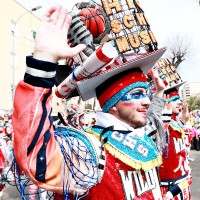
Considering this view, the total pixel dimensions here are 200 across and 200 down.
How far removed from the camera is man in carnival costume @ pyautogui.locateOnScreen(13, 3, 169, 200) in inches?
56.4

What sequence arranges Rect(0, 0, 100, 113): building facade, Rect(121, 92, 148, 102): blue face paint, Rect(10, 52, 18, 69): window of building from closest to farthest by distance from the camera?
Rect(121, 92, 148, 102): blue face paint < Rect(0, 0, 100, 113): building facade < Rect(10, 52, 18, 69): window of building

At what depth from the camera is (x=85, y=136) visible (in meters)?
1.89

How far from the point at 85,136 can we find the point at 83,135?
0.01 metres

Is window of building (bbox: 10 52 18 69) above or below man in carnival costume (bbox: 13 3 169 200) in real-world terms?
below

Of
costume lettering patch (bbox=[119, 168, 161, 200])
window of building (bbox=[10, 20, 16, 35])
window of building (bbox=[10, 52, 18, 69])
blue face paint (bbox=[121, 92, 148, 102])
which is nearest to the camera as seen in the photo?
costume lettering patch (bbox=[119, 168, 161, 200])

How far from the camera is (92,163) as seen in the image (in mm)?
1818

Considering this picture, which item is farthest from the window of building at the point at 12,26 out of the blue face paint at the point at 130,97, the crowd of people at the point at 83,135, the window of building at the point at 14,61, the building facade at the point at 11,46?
the blue face paint at the point at 130,97

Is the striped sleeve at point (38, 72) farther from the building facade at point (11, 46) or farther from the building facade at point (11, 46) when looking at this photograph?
the building facade at point (11, 46)

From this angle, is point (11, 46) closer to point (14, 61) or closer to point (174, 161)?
point (14, 61)

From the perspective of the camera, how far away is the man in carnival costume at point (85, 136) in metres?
1.43

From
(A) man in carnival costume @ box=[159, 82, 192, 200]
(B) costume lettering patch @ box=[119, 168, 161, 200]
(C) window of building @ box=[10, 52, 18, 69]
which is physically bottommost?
(C) window of building @ box=[10, 52, 18, 69]

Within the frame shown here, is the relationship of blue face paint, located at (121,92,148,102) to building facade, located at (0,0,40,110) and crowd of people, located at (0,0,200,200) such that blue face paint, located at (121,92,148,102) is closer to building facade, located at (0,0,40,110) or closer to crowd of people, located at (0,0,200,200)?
crowd of people, located at (0,0,200,200)

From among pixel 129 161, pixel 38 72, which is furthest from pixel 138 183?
pixel 38 72

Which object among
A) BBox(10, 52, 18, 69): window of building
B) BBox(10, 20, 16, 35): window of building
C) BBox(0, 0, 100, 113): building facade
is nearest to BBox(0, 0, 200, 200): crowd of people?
BBox(0, 0, 100, 113): building facade
